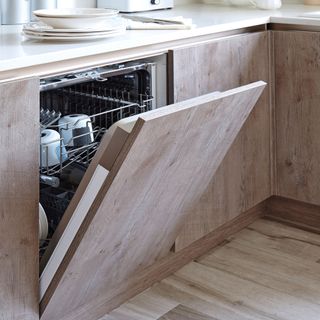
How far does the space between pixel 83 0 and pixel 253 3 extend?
0.72 metres

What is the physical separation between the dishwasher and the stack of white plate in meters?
0.10

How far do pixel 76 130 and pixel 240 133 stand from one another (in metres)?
0.74

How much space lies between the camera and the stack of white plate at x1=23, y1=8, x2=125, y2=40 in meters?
1.88

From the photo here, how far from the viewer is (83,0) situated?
2.66m

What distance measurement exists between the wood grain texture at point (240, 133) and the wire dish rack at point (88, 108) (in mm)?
148

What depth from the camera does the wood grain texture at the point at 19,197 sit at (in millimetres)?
1616

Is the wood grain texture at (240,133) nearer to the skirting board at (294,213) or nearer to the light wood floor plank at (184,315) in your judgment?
the skirting board at (294,213)

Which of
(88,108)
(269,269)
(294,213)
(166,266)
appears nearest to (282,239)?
(294,213)

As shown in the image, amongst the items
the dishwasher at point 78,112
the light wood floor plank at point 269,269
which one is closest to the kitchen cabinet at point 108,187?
the dishwasher at point 78,112

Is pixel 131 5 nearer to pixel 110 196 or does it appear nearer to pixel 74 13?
pixel 74 13

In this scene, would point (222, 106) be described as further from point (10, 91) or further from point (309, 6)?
point (309, 6)

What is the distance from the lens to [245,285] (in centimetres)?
234

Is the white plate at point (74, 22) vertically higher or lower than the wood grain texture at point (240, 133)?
higher

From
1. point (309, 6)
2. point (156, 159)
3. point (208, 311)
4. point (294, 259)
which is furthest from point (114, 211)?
point (309, 6)
